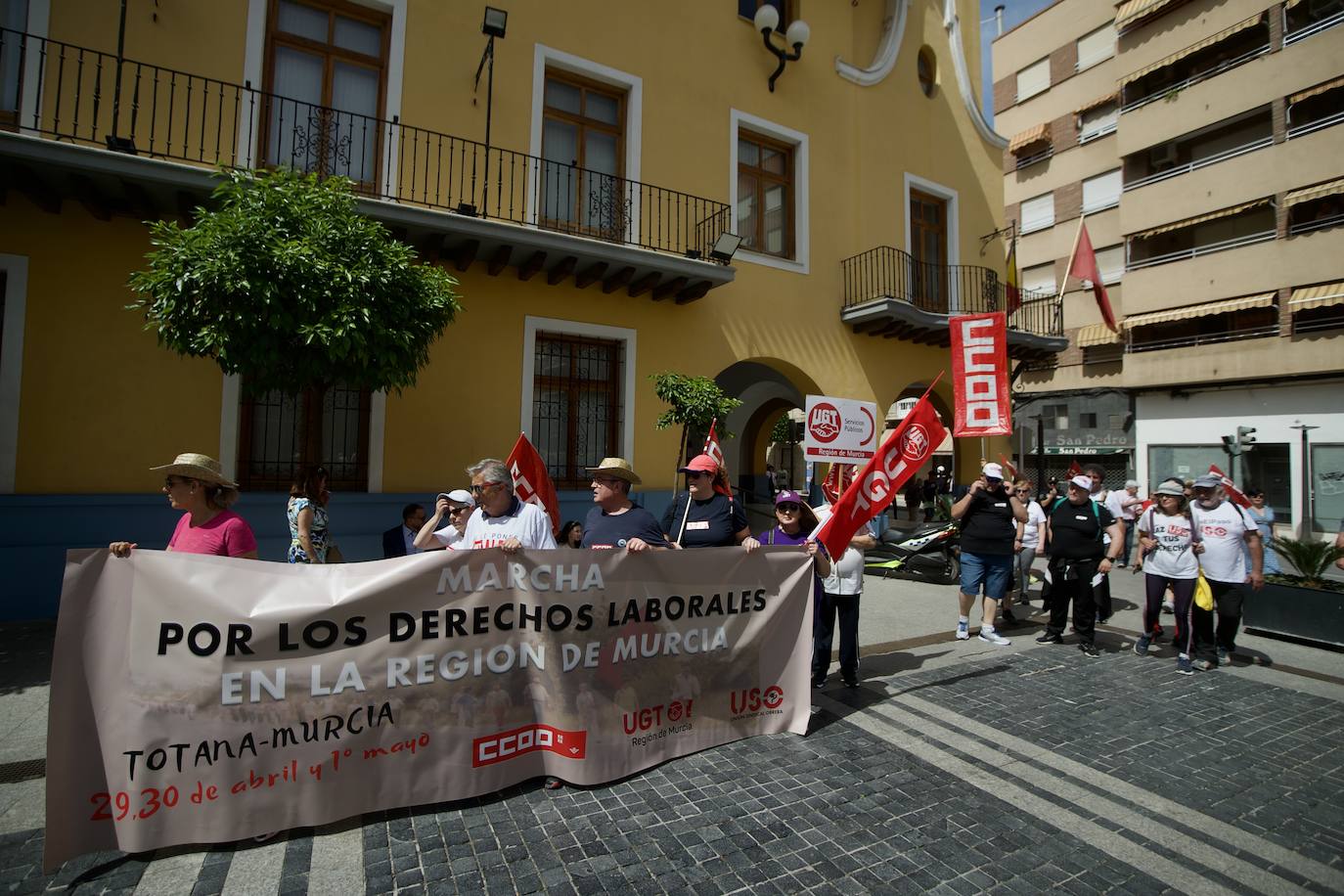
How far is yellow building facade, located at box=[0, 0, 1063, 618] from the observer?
6727mm

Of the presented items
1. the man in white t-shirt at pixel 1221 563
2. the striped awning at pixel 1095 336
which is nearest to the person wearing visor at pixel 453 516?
the man in white t-shirt at pixel 1221 563

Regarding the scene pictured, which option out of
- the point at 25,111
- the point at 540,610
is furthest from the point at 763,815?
the point at 25,111

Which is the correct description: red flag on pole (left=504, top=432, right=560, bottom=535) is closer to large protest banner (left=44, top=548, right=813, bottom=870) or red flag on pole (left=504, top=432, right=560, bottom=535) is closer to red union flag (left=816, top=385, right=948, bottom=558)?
large protest banner (left=44, top=548, right=813, bottom=870)

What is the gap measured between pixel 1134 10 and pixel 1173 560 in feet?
81.9

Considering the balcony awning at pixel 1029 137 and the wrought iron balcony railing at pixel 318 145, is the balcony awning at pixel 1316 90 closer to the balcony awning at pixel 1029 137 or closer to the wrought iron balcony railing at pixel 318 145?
the balcony awning at pixel 1029 137

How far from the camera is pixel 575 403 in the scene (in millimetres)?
9672

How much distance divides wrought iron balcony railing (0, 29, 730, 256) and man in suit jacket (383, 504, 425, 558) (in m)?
3.71

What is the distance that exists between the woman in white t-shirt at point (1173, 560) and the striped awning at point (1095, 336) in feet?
64.6

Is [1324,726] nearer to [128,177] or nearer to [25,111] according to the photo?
[128,177]

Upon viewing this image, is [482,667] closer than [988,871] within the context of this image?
No

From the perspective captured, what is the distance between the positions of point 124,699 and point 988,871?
150 inches

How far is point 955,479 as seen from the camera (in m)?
14.8

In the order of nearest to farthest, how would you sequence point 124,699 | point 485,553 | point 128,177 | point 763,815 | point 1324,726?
1. point 124,699
2. point 763,815
3. point 485,553
4. point 1324,726
5. point 128,177

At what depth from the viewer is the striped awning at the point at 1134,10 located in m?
21.1
